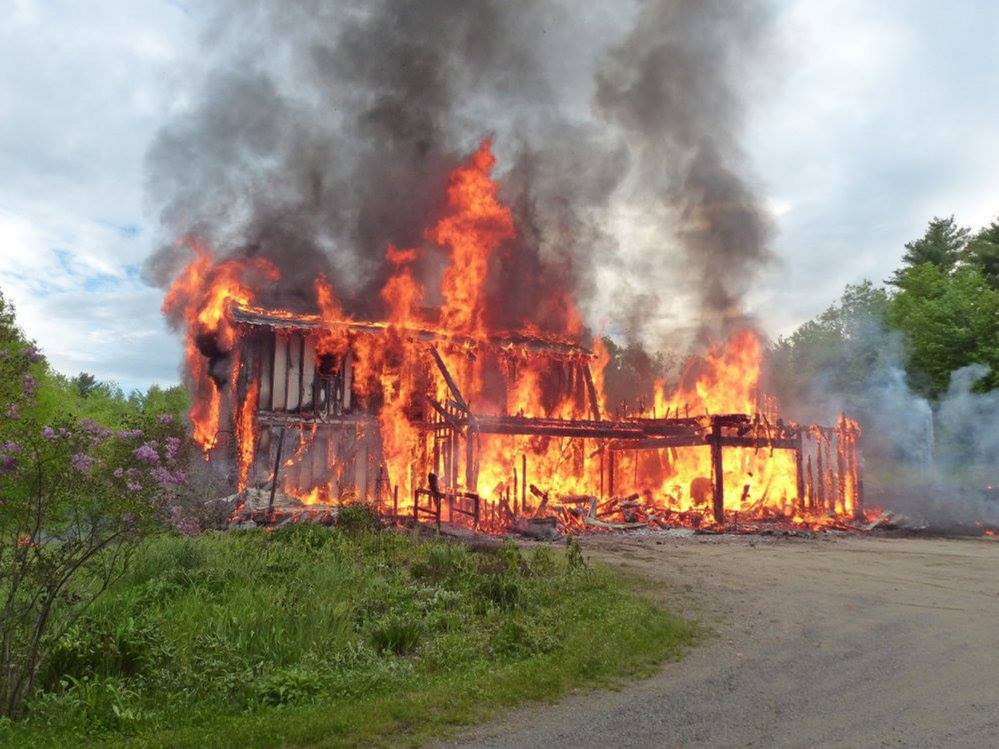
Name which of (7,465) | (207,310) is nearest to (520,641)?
(7,465)

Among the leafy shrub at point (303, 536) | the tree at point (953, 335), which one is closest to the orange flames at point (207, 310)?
the leafy shrub at point (303, 536)

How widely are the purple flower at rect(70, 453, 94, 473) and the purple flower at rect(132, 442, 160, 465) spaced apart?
0.37 m

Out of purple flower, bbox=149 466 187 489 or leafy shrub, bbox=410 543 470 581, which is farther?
leafy shrub, bbox=410 543 470 581

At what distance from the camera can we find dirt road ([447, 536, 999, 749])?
6266 millimetres

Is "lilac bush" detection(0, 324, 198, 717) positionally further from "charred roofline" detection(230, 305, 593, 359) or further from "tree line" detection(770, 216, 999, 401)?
"tree line" detection(770, 216, 999, 401)

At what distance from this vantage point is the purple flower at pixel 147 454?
6105mm

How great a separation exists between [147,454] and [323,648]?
3.03m

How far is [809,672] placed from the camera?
26.5 ft

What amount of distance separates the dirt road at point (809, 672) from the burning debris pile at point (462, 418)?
8556 mm

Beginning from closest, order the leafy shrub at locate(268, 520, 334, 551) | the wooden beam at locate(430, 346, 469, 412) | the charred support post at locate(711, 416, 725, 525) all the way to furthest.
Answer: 1. the leafy shrub at locate(268, 520, 334, 551)
2. the charred support post at locate(711, 416, 725, 525)
3. the wooden beam at locate(430, 346, 469, 412)

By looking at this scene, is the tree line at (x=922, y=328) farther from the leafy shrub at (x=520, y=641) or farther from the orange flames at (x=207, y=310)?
the leafy shrub at (x=520, y=641)

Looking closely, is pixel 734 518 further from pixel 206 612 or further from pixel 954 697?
pixel 206 612

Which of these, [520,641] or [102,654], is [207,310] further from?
[520,641]

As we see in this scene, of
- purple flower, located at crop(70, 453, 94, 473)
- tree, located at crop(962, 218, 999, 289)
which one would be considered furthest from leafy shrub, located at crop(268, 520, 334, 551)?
tree, located at crop(962, 218, 999, 289)
